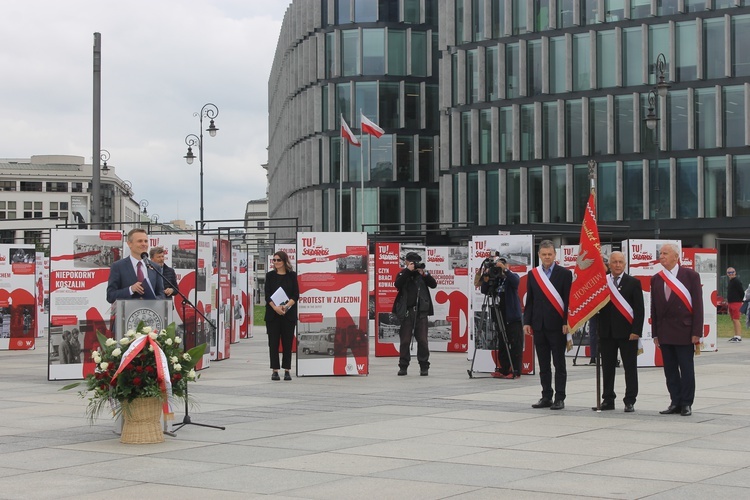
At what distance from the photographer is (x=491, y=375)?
62.6 ft

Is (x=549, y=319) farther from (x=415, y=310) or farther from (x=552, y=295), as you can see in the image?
(x=415, y=310)

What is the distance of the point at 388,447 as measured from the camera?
10.4m

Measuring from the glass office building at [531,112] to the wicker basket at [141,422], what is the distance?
42.1 meters

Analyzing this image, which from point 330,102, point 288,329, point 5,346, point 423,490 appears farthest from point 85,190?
point 423,490

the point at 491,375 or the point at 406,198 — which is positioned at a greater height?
the point at 406,198

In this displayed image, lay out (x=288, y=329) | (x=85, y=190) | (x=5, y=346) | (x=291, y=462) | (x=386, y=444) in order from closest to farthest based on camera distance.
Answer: (x=291, y=462), (x=386, y=444), (x=288, y=329), (x=5, y=346), (x=85, y=190)

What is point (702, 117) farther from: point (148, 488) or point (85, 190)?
point (85, 190)

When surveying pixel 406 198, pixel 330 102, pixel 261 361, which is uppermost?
pixel 330 102

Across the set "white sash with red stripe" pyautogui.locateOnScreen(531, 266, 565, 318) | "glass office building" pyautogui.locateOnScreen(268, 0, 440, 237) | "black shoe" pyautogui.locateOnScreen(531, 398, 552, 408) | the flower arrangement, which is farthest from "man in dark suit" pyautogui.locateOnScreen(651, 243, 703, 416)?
"glass office building" pyautogui.locateOnScreen(268, 0, 440, 237)

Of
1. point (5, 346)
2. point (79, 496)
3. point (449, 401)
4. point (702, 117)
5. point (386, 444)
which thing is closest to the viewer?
point (79, 496)

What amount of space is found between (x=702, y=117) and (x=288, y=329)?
45.4 meters

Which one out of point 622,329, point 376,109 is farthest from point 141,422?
point 376,109

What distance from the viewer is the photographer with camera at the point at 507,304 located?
61.3 feet

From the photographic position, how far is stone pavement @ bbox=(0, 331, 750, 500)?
837cm
